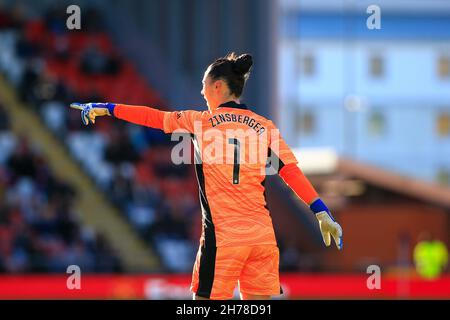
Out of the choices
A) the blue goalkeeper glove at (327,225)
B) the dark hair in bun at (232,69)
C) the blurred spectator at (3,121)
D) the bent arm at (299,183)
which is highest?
the dark hair in bun at (232,69)

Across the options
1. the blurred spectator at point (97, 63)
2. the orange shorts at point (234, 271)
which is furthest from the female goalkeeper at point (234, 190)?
the blurred spectator at point (97, 63)

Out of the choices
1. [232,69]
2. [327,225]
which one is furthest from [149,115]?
[327,225]

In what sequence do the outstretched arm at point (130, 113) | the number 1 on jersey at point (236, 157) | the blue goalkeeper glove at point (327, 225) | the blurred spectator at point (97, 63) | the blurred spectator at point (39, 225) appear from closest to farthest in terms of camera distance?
the blue goalkeeper glove at point (327, 225) → the number 1 on jersey at point (236, 157) → the outstretched arm at point (130, 113) → the blurred spectator at point (39, 225) → the blurred spectator at point (97, 63)

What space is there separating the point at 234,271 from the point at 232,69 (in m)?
1.09

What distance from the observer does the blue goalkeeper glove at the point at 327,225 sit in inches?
233

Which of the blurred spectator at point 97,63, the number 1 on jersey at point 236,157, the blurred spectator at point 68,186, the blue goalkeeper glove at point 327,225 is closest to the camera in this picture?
the blue goalkeeper glove at point 327,225

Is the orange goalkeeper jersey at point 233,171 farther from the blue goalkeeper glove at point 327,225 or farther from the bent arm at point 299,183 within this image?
the blue goalkeeper glove at point 327,225

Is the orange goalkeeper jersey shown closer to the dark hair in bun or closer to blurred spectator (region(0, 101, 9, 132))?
the dark hair in bun

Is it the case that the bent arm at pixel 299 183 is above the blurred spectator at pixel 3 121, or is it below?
above

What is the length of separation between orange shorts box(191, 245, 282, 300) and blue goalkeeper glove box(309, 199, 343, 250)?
0.30m

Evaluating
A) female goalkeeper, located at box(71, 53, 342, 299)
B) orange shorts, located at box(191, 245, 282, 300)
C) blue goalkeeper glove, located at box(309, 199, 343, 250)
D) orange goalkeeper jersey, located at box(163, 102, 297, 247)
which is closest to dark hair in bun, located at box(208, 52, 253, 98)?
female goalkeeper, located at box(71, 53, 342, 299)

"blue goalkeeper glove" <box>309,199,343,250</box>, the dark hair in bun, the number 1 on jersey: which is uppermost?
the dark hair in bun

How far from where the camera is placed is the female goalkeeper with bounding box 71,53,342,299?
6.04m

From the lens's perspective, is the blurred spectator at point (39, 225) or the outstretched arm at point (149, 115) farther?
the blurred spectator at point (39, 225)
